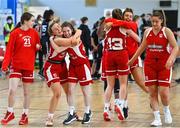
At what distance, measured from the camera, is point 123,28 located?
797cm

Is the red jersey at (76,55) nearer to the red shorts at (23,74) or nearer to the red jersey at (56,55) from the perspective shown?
the red jersey at (56,55)

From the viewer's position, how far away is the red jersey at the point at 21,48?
306 inches

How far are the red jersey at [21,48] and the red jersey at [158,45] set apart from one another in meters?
1.84

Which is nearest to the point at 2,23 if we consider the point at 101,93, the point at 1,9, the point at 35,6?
the point at 1,9

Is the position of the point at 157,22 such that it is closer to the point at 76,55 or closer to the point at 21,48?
the point at 76,55

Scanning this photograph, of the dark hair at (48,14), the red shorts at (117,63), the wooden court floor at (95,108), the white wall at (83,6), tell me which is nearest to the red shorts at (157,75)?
the red shorts at (117,63)

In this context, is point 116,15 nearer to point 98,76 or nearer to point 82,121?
point 82,121

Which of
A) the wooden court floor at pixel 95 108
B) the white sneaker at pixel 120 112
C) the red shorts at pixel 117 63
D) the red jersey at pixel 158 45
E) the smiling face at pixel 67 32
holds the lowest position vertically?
the wooden court floor at pixel 95 108

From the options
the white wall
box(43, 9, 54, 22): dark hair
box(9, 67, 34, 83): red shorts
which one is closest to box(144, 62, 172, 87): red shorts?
box(9, 67, 34, 83): red shorts

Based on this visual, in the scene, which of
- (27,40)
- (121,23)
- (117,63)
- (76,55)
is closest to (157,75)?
(117,63)

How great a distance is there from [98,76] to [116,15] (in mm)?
7578

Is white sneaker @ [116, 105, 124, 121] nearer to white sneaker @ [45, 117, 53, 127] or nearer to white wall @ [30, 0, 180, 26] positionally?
white sneaker @ [45, 117, 53, 127]

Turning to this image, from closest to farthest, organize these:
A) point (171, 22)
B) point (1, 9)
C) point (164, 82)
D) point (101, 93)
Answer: point (164, 82) → point (101, 93) → point (1, 9) → point (171, 22)

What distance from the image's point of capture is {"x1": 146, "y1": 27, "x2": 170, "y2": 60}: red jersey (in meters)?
7.59
